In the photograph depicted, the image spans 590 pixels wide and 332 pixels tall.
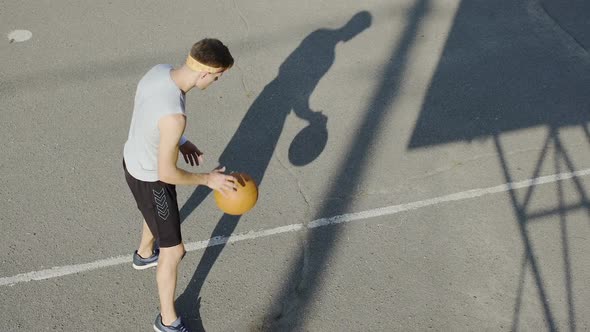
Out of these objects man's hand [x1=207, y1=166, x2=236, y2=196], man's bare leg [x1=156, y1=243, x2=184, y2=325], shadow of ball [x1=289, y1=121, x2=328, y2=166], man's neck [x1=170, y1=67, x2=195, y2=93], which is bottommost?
shadow of ball [x1=289, y1=121, x2=328, y2=166]

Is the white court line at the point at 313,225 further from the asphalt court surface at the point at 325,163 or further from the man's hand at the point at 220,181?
the man's hand at the point at 220,181

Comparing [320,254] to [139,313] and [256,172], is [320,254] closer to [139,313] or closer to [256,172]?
[256,172]

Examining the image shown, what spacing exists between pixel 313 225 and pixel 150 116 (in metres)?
2.45

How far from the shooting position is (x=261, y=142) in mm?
7117

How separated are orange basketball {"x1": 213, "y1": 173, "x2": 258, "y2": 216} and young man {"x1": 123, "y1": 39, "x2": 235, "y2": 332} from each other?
0.19 m

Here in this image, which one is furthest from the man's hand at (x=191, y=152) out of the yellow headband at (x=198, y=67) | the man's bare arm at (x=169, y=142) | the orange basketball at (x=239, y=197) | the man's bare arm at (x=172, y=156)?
the yellow headband at (x=198, y=67)

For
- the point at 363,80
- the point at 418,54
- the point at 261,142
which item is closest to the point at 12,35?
the point at 261,142

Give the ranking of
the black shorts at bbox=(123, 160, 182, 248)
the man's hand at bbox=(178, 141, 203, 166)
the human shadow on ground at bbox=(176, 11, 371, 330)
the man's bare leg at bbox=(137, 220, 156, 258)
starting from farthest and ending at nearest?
the human shadow on ground at bbox=(176, 11, 371, 330) → the man's bare leg at bbox=(137, 220, 156, 258) → the man's hand at bbox=(178, 141, 203, 166) → the black shorts at bbox=(123, 160, 182, 248)

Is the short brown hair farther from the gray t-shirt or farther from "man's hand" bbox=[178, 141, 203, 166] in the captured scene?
"man's hand" bbox=[178, 141, 203, 166]

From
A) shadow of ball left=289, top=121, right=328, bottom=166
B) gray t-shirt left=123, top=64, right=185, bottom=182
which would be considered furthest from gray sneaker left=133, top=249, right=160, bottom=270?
shadow of ball left=289, top=121, right=328, bottom=166

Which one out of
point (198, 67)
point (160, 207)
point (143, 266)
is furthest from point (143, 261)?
point (198, 67)

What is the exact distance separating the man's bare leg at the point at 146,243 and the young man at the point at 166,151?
279 millimetres

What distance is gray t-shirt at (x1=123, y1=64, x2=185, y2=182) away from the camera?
13.9 ft

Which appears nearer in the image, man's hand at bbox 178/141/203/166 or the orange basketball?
the orange basketball
